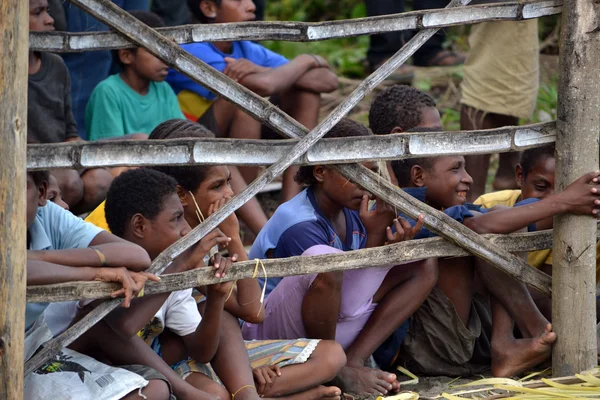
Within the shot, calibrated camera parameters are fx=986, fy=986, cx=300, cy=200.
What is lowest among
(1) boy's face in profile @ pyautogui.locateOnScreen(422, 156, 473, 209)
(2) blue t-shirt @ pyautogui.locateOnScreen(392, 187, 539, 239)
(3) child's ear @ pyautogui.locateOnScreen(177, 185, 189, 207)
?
(2) blue t-shirt @ pyautogui.locateOnScreen(392, 187, 539, 239)

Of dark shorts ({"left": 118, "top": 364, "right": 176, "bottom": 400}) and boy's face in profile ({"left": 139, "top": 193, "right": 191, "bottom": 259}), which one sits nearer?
dark shorts ({"left": 118, "top": 364, "right": 176, "bottom": 400})

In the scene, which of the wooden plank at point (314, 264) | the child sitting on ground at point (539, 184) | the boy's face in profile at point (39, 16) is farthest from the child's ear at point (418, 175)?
the boy's face in profile at point (39, 16)

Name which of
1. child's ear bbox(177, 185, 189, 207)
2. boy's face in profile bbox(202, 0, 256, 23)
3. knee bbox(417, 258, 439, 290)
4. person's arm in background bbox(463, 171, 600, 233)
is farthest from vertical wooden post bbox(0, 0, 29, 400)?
boy's face in profile bbox(202, 0, 256, 23)

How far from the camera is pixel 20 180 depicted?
2709 millimetres

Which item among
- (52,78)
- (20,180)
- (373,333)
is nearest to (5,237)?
(20,180)

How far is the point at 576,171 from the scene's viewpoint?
359 cm

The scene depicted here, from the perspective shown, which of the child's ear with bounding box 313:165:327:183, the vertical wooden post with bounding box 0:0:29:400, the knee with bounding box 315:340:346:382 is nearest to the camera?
the vertical wooden post with bounding box 0:0:29:400

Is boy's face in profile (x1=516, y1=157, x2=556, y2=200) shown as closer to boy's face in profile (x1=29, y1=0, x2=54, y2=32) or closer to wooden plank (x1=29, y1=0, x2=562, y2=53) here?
wooden plank (x1=29, y1=0, x2=562, y2=53)

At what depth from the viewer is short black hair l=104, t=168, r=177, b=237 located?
352cm

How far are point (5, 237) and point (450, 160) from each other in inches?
81.1

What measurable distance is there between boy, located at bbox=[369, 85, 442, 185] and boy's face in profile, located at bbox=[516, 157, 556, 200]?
508 millimetres

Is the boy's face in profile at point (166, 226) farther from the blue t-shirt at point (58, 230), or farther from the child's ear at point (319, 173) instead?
the child's ear at point (319, 173)

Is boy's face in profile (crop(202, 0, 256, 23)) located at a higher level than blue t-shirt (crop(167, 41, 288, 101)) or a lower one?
higher

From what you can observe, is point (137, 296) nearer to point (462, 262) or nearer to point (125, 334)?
point (125, 334)
